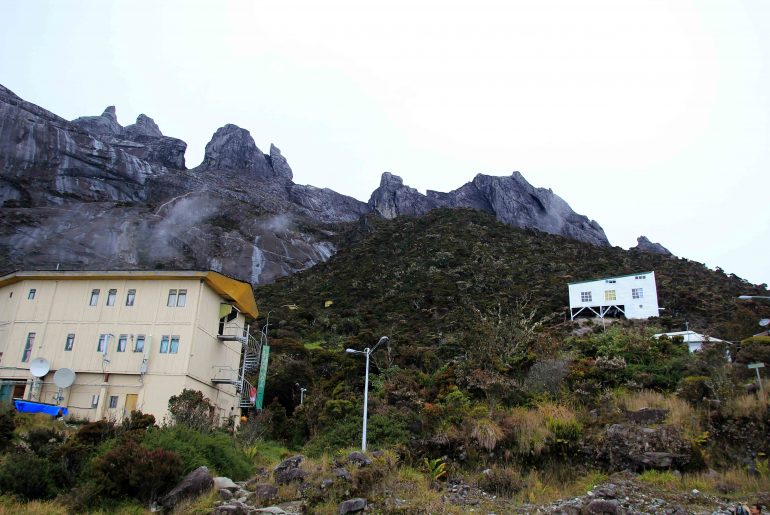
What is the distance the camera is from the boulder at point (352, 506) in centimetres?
1402

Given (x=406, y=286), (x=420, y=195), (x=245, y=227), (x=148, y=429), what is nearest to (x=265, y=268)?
(x=245, y=227)

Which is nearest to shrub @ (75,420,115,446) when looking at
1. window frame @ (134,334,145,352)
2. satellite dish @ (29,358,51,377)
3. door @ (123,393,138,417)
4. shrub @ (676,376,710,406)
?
door @ (123,393,138,417)

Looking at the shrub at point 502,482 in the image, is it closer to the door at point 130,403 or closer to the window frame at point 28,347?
the door at point 130,403

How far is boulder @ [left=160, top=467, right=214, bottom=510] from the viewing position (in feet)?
50.0

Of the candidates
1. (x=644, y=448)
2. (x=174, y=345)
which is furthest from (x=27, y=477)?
(x=644, y=448)

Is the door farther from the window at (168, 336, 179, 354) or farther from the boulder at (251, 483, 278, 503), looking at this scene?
the boulder at (251, 483, 278, 503)

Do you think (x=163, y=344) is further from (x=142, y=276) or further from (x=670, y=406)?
(x=670, y=406)

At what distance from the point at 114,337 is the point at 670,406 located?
24.1 meters

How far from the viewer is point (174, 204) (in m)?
102

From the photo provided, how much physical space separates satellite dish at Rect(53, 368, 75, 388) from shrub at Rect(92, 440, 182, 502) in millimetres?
13182

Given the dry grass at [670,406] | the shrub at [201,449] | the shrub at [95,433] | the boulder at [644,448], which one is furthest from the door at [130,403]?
the dry grass at [670,406]

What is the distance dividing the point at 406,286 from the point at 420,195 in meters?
67.5

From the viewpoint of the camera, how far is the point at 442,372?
29.7 metres

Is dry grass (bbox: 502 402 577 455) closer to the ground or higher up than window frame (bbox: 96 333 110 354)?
closer to the ground
